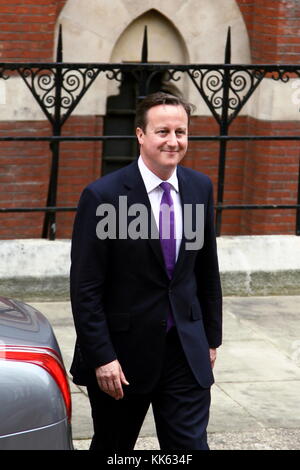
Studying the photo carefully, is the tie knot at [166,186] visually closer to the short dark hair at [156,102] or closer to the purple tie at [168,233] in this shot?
the purple tie at [168,233]

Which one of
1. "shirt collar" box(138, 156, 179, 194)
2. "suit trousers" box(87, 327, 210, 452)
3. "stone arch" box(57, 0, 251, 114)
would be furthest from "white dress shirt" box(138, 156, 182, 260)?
"stone arch" box(57, 0, 251, 114)

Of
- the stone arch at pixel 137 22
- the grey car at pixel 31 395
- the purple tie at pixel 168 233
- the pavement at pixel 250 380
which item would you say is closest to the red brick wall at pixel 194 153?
the stone arch at pixel 137 22

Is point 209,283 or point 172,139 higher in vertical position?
point 172,139

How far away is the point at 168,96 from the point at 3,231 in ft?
17.9

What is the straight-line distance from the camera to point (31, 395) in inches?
173

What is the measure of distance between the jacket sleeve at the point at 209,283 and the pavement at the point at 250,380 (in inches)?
51.2

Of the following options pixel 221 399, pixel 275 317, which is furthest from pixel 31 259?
pixel 221 399

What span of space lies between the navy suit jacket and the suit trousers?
50 millimetres

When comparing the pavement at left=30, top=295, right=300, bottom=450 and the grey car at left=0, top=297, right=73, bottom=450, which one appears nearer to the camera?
the grey car at left=0, top=297, right=73, bottom=450

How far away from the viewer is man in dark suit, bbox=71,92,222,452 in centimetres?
477

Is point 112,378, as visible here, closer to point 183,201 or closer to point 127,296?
point 127,296

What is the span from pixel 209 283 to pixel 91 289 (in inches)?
23.4

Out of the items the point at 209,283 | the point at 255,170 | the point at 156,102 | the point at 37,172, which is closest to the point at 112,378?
the point at 209,283

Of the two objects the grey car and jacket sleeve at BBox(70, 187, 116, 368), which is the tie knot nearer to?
jacket sleeve at BBox(70, 187, 116, 368)
